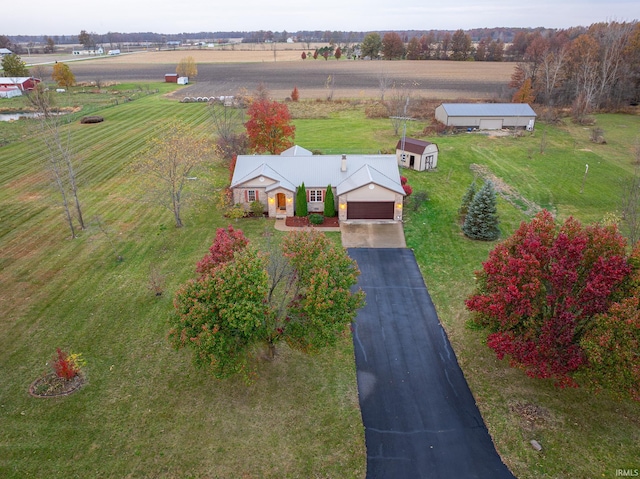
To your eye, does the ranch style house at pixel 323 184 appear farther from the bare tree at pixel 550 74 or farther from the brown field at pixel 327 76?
the brown field at pixel 327 76

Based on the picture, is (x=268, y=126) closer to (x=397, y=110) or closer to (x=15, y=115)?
(x=397, y=110)

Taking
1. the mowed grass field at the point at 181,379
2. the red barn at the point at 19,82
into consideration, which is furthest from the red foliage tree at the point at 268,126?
the red barn at the point at 19,82

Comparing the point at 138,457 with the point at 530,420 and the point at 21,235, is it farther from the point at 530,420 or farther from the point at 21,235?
the point at 21,235

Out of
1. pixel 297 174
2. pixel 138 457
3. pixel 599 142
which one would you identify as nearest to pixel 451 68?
pixel 599 142

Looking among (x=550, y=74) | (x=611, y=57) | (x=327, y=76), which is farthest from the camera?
(x=327, y=76)

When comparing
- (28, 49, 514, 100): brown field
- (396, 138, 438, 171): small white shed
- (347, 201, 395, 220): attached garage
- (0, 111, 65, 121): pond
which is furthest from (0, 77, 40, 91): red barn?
(347, 201, 395, 220): attached garage

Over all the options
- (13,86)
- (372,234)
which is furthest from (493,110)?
(13,86)

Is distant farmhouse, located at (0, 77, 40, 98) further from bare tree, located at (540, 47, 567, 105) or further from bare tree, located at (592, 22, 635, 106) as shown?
bare tree, located at (592, 22, 635, 106)
